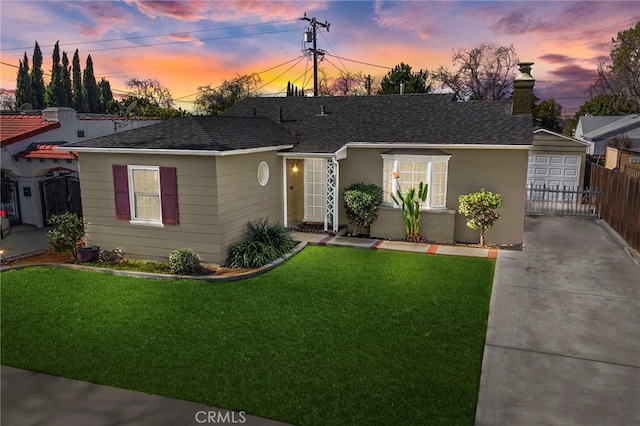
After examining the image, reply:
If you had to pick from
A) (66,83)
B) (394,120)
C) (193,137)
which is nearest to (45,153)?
(193,137)

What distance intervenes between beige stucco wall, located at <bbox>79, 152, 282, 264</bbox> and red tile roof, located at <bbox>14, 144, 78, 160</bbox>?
3505mm

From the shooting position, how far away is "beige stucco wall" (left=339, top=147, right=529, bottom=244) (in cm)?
1292

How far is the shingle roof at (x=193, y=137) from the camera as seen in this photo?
1109cm

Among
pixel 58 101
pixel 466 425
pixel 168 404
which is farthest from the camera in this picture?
pixel 58 101

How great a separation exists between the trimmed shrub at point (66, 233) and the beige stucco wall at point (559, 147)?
62.8 feet

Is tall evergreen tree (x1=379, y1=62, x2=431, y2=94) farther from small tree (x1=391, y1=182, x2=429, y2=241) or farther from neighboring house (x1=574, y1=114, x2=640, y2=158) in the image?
small tree (x1=391, y1=182, x2=429, y2=241)

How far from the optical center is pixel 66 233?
11.7 metres

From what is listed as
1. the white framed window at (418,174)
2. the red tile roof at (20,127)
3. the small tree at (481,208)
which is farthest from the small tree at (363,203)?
the red tile roof at (20,127)

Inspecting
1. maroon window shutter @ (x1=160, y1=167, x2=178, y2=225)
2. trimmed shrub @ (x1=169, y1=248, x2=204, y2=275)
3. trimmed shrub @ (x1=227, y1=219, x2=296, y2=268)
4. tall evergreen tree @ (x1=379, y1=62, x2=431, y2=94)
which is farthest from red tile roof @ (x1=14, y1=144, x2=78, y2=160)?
tall evergreen tree @ (x1=379, y1=62, x2=431, y2=94)

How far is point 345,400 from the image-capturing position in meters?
5.50

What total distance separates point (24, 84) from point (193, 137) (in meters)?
47.4

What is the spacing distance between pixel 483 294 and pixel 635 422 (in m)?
4.14

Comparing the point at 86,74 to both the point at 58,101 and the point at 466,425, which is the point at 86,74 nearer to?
the point at 58,101

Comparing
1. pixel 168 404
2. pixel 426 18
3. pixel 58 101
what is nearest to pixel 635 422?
pixel 168 404
